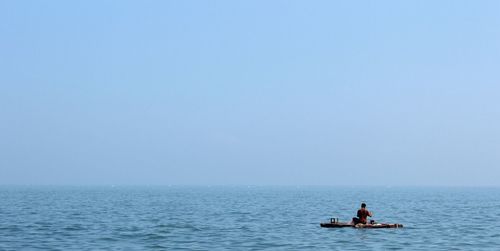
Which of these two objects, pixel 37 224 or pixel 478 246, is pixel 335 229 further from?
pixel 37 224

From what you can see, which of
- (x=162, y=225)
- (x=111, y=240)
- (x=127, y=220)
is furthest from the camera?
(x=127, y=220)

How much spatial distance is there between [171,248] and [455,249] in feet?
54.8

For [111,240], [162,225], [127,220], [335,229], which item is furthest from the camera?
[127,220]

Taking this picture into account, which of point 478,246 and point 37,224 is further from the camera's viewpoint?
point 37,224

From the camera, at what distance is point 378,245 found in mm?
45000

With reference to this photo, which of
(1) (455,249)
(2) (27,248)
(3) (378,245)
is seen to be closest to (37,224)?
(2) (27,248)

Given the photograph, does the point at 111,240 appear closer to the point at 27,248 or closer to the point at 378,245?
the point at 27,248

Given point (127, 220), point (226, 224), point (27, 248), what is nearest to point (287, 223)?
point (226, 224)

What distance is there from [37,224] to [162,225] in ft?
34.7

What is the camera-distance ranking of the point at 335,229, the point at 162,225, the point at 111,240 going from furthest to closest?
the point at 162,225
the point at 335,229
the point at 111,240

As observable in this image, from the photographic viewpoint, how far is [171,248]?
43.1 metres

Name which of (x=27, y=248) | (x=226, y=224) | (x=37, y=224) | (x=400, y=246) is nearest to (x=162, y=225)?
(x=226, y=224)

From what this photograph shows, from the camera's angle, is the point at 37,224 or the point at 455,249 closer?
the point at 455,249

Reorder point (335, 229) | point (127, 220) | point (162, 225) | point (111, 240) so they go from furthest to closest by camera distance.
Answer: point (127, 220), point (162, 225), point (335, 229), point (111, 240)
